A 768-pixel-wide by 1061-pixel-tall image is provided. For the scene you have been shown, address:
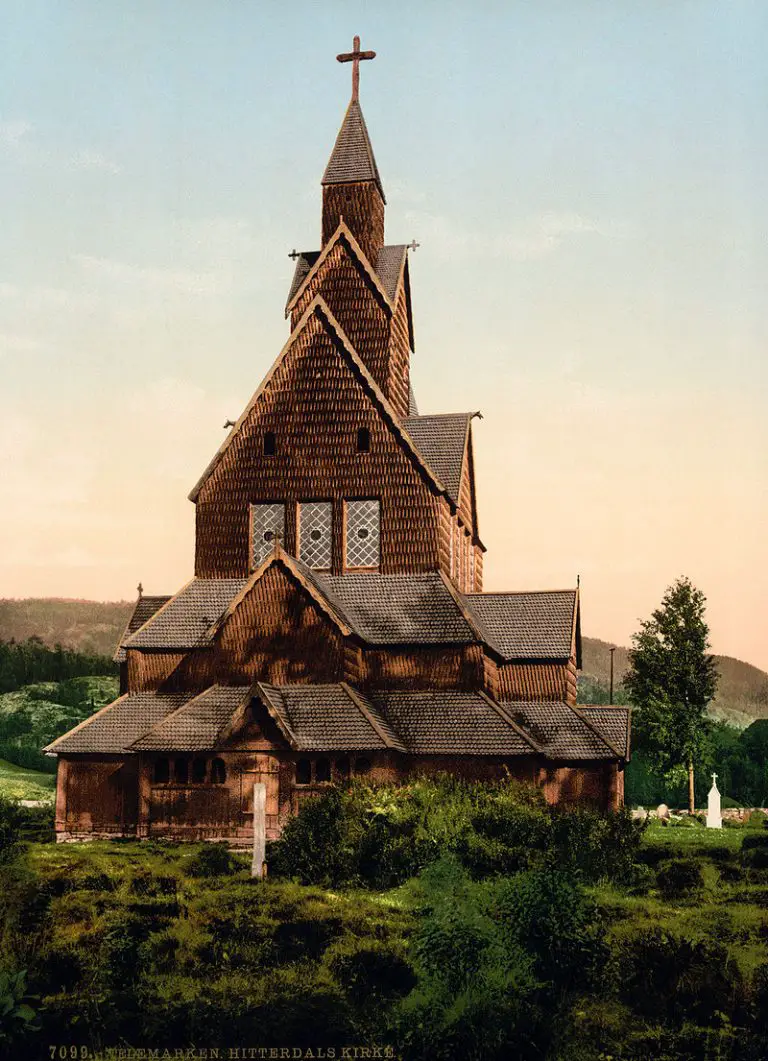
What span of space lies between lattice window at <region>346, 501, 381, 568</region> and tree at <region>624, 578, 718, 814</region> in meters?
22.0

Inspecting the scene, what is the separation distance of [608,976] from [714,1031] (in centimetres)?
221

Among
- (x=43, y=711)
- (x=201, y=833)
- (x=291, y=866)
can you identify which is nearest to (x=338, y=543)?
(x=201, y=833)

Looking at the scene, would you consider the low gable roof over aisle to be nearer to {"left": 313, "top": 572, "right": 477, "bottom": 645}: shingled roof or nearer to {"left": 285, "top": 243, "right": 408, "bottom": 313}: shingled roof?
{"left": 313, "top": 572, "right": 477, "bottom": 645}: shingled roof

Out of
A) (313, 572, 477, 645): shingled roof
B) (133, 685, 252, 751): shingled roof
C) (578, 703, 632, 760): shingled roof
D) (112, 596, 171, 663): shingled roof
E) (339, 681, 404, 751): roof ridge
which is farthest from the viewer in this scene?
(112, 596, 171, 663): shingled roof

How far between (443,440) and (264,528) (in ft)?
22.1

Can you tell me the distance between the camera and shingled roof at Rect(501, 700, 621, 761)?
36.3 metres

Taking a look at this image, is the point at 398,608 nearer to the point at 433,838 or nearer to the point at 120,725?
the point at 120,725

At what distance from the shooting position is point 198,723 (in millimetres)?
33844

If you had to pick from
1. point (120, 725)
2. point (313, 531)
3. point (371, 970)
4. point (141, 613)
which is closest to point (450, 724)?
point (313, 531)

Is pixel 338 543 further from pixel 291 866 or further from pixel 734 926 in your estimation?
pixel 734 926

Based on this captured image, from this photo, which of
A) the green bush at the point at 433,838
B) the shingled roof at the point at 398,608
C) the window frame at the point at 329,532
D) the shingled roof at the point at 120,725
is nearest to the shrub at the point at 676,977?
the green bush at the point at 433,838

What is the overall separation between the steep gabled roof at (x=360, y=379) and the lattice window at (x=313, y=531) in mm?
3117

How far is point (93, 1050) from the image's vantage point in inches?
696

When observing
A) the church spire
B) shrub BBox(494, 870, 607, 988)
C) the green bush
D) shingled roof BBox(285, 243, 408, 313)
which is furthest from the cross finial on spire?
shrub BBox(494, 870, 607, 988)
